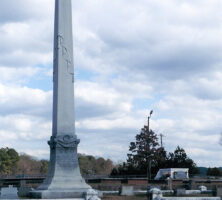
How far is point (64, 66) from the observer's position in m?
27.6

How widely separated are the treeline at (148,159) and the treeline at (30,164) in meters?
25.9

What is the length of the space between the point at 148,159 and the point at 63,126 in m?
33.8

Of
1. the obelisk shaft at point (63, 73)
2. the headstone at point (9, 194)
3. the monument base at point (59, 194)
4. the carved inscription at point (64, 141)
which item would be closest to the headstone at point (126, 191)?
the monument base at point (59, 194)

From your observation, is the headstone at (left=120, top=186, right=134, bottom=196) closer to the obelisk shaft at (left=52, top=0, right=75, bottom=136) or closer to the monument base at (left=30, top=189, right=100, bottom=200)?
the monument base at (left=30, top=189, right=100, bottom=200)

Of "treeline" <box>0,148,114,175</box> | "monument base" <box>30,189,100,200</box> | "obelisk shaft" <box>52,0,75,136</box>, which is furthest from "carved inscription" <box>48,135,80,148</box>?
"treeline" <box>0,148,114,175</box>

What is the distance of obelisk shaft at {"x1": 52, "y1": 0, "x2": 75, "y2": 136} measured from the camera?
1061 inches

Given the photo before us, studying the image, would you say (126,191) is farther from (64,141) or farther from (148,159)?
(148,159)

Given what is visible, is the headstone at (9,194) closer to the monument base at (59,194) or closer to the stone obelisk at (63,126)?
the stone obelisk at (63,126)

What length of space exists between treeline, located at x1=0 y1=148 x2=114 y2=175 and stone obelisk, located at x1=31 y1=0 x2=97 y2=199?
60.5 m

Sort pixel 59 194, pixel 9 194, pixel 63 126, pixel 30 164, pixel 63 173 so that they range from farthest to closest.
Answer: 1. pixel 30 164
2. pixel 63 126
3. pixel 63 173
4. pixel 9 194
5. pixel 59 194

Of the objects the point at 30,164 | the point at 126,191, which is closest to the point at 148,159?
the point at 126,191

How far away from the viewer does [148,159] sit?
59.2m

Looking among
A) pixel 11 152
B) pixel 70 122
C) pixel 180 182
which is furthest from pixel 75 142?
pixel 11 152

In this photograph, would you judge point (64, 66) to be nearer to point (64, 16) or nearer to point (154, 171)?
point (64, 16)
